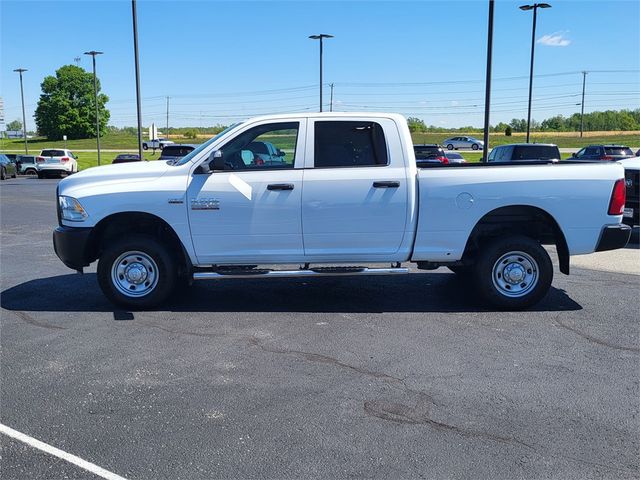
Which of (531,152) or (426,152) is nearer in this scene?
(531,152)

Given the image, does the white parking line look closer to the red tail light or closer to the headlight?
the headlight

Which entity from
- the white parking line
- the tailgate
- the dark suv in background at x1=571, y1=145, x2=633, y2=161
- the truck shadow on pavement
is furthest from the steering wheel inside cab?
the dark suv in background at x1=571, y1=145, x2=633, y2=161

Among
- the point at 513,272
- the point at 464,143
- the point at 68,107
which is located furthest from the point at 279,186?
the point at 68,107

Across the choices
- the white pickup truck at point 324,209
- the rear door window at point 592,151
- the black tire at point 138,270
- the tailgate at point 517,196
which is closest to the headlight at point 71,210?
the white pickup truck at point 324,209

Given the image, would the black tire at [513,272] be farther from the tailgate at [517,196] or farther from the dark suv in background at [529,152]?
the dark suv in background at [529,152]

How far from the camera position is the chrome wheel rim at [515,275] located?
6.54m

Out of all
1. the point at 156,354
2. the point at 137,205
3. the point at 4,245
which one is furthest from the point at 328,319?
the point at 4,245

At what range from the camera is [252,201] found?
247 inches

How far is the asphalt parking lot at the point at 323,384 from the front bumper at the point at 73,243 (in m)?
0.61

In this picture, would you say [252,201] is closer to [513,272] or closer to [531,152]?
[513,272]

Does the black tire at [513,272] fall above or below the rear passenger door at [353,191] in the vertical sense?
below

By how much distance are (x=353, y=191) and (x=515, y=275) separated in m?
2.02

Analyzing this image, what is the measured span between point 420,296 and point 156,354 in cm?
336

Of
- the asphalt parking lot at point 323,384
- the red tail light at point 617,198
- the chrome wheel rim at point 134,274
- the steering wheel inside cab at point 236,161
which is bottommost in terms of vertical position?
the asphalt parking lot at point 323,384
